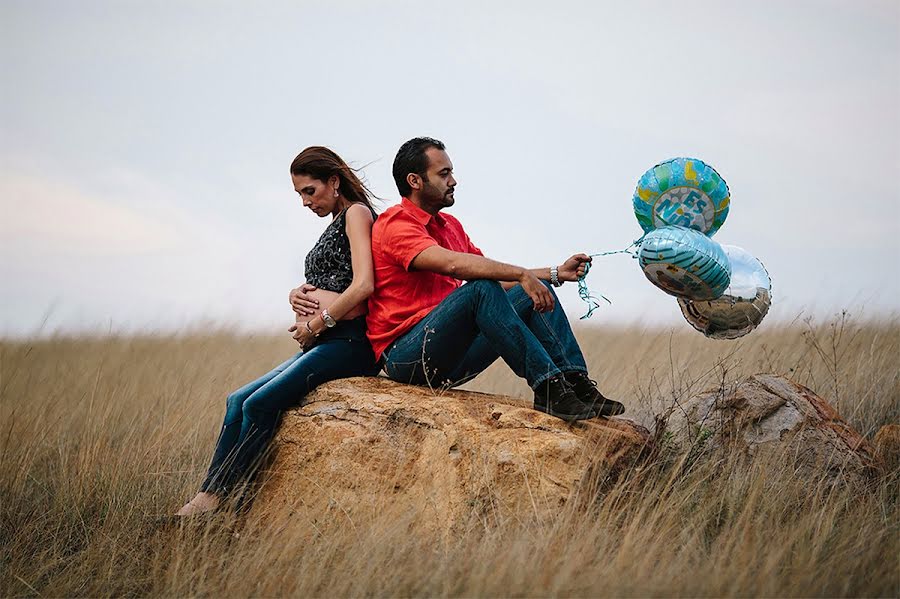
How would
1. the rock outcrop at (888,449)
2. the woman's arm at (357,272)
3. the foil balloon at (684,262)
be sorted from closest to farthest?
1. the foil balloon at (684,262)
2. the woman's arm at (357,272)
3. the rock outcrop at (888,449)

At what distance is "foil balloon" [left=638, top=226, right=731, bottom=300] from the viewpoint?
4.42 metres

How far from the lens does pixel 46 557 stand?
208 inches

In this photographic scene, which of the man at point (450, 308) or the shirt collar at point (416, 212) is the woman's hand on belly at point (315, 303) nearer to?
the man at point (450, 308)

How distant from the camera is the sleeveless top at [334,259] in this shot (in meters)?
5.11

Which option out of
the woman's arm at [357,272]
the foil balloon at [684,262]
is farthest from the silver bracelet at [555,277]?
the woman's arm at [357,272]

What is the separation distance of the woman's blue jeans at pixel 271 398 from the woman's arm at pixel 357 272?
0.45ft

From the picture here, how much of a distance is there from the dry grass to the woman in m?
0.30

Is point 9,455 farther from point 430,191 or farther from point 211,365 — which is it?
point 430,191

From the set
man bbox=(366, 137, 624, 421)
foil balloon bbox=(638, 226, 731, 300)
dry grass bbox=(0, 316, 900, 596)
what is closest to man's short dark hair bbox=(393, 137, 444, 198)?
man bbox=(366, 137, 624, 421)

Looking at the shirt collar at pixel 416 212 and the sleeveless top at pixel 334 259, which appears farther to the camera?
the sleeveless top at pixel 334 259

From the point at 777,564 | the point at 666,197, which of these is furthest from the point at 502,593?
the point at 666,197

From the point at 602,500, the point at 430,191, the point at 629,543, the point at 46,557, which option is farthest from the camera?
the point at 46,557

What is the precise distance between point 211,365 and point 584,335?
13.1 ft

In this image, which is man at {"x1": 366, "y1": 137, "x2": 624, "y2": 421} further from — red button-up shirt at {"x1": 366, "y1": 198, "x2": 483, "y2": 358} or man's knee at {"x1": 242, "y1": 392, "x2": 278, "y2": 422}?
man's knee at {"x1": 242, "y1": 392, "x2": 278, "y2": 422}
